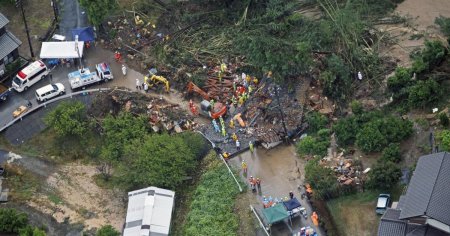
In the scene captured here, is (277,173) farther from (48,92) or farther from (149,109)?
(48,92)

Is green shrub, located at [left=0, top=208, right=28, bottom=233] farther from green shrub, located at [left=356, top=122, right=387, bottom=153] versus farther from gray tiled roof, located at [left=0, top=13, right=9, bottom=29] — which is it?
green shrub, located at [left=356, top=122, right=387, bottom=153]

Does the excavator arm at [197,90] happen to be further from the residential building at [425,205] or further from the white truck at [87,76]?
the residential building at [425,205]

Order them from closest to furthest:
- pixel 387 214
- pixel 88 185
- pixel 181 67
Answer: pixel 387 214, pixel 88 185, pixel 181 67

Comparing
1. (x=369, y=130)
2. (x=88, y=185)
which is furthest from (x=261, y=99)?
(x=88, y=185)

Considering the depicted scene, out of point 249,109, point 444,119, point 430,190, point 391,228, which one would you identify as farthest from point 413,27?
point 391,228

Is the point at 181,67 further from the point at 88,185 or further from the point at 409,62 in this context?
the point at 409,62

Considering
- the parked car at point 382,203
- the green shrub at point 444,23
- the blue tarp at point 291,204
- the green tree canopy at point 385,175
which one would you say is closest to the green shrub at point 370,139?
the green tree canopy at point 385,175

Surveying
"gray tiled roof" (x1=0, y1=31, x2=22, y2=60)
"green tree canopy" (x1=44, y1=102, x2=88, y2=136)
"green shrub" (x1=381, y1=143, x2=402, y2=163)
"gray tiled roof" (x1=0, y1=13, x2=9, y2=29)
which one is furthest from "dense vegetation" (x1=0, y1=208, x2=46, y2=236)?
"green shrub" (x1=381, y1=143, x2=402, y2=163)
